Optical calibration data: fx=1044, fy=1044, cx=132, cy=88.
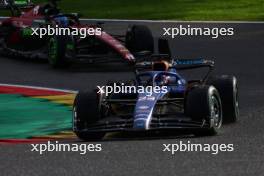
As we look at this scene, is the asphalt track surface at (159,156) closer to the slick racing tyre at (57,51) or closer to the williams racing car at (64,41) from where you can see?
the williams racing car at (64,41)

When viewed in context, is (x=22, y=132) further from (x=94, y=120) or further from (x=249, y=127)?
(x=249, y=127)

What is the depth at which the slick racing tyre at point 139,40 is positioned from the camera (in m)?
15.6

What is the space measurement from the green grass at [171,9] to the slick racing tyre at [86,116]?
34.6ft

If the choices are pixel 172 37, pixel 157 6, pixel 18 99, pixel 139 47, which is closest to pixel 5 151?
pixel 18 99

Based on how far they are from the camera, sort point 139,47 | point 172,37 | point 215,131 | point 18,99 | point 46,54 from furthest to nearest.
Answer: point 172,37 < point 46,54 < point 139,47 < point 18,99 < point 215,131

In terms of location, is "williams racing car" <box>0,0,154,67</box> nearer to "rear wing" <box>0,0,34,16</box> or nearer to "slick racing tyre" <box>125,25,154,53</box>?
"slick racing tyre" <box>125,25,154,53</box>

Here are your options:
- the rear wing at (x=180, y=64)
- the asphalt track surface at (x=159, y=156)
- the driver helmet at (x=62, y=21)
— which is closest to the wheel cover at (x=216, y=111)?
the asphalt track surface at (x=159, y=156)

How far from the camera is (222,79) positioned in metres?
11.0

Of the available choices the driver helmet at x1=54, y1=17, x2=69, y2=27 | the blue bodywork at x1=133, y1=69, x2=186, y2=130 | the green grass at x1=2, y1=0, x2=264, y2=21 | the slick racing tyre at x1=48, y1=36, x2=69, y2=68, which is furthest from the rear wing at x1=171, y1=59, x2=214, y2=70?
the green grass at x1=2, y1=0, x2=264, y2=21

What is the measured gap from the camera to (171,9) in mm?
22469

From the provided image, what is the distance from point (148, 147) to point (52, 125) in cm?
227

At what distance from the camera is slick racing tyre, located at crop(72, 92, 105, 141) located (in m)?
10.1

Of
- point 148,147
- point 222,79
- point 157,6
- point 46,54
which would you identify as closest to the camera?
point 148,147

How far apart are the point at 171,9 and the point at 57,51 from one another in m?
7.07
